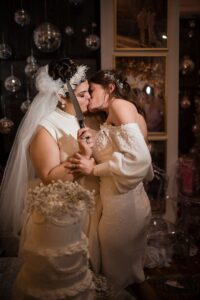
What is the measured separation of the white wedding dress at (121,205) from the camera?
148cm

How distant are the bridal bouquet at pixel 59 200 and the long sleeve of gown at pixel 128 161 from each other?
334mm

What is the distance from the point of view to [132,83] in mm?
2748

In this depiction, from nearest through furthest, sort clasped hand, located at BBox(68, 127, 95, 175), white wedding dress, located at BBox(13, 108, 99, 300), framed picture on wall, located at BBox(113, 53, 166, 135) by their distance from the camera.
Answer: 1. white wedding dress, located at BBox(13, 108, 99, 300)
2. clasped hand, located at BBox(68, 127, 95, 175)
3. framed picture on wall, located at BBox(113, 53, 166, 135)

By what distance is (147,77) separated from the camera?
9.07ft

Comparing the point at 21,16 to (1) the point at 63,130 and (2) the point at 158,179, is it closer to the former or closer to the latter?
(1) the point at 63,130

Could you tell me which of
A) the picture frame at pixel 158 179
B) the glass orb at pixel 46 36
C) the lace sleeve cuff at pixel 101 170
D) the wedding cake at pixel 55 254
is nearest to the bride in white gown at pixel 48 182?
the wedding cake at pixel 55 254

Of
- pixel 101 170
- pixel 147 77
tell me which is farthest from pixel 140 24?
pixel 101 170

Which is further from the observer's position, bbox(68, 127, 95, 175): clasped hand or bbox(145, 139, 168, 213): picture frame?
bbox(145, 139, 168, 213): picture frame

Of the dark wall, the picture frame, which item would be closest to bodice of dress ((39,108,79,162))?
the picture frame

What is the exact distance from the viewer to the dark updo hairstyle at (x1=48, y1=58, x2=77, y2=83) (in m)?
1.50

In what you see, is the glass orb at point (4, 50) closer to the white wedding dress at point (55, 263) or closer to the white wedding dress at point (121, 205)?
the white wedding dress at point (121, 205)

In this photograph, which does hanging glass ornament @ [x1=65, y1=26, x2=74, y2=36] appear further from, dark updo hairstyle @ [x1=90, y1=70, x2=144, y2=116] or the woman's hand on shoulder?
the woman's hand on shoulder

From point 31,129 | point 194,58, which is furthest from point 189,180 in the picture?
point 31,129

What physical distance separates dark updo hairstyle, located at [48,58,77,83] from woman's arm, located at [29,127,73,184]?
0.79 ft
